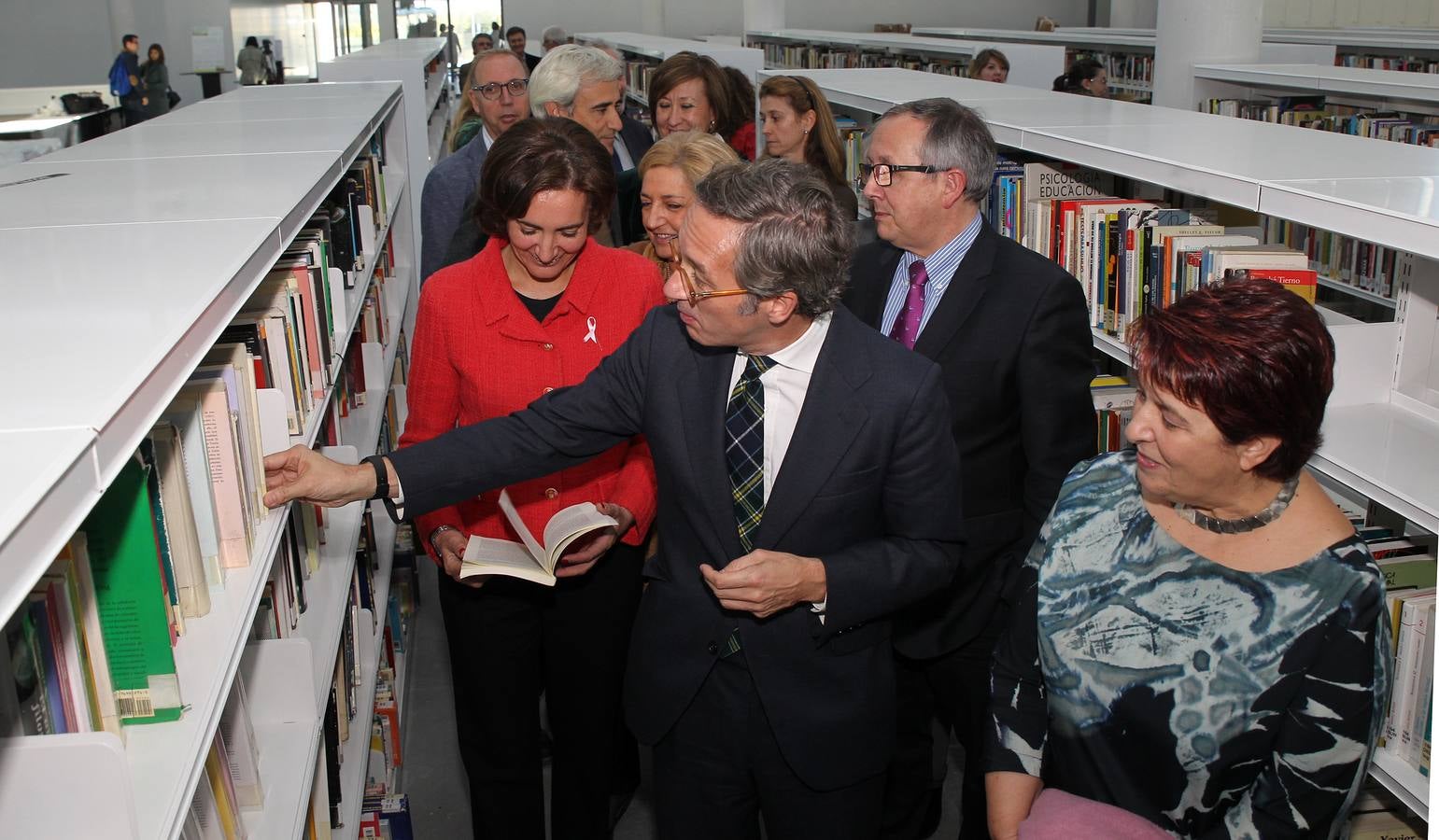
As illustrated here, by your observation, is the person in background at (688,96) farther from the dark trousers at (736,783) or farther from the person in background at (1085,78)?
the person in background at (1085,78)

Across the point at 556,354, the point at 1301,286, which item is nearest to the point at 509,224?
the point at 556,354

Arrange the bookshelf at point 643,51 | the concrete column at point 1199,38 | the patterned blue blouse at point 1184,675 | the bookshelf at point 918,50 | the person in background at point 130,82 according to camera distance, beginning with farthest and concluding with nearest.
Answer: the person in background at point 130,82
the bookshelf at point 643,51
the bookshelf at point 918,50
the concrete column at point 1199,38
the patterned blue blouse at point 1184,675

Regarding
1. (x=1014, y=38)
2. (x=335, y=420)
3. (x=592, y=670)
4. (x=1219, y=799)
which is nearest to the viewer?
(x=1219, y=799)

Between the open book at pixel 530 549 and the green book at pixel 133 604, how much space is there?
0.70 meters

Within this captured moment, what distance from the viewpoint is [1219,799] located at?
1668 mm

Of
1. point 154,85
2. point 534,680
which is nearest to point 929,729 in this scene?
Result: point 534,680

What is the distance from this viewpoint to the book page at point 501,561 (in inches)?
82.7

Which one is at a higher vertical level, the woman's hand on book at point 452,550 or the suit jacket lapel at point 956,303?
the suit jacket lapel at point 956,303

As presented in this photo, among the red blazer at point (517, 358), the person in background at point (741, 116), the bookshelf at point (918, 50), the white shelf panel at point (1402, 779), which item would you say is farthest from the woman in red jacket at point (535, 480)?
the bookshelf at point (918, 50)

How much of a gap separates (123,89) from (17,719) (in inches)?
692

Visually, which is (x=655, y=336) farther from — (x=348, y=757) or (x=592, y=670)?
(x=348, y=757)

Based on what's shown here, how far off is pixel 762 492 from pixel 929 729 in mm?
1323

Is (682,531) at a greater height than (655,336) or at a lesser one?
lesser

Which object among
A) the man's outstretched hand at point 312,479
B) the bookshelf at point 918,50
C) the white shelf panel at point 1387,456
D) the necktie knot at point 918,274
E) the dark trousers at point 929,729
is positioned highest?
the bookshelf at point 918,50
